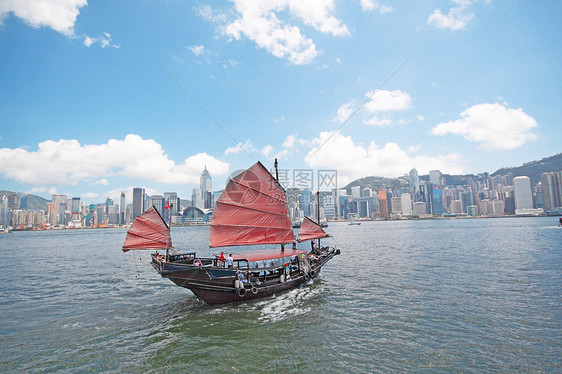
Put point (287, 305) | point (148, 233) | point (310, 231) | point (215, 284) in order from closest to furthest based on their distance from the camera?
point (215, 284) < point (287, 305) < point (148, 233) < point (310, 231)

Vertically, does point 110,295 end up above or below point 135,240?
below

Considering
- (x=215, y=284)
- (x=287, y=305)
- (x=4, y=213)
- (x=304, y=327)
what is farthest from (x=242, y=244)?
(x=4, y=213)

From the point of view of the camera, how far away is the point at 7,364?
10508 millimetres

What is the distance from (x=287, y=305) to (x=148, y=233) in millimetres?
14459

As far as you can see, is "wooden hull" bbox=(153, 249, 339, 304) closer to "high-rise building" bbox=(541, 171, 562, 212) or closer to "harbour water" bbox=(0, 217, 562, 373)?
"harbour water" bbox=(0, 217, 562, 373)

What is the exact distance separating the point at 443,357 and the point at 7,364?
15949 millimetres

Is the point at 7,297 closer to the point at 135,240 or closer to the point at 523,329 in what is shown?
the point at 135,240

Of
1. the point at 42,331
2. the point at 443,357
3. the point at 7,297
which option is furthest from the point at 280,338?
the point at 7,297

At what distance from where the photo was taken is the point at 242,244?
20750 mm

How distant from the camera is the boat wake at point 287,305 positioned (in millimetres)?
15266

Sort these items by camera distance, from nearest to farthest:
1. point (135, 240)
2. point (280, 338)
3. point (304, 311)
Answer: point (280, 338), point (304, 311), point (135, 240)

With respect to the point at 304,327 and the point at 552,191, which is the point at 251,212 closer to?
the point at 304,327

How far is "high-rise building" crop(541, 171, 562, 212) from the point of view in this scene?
186125 mm

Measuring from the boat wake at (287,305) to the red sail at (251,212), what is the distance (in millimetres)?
4073
